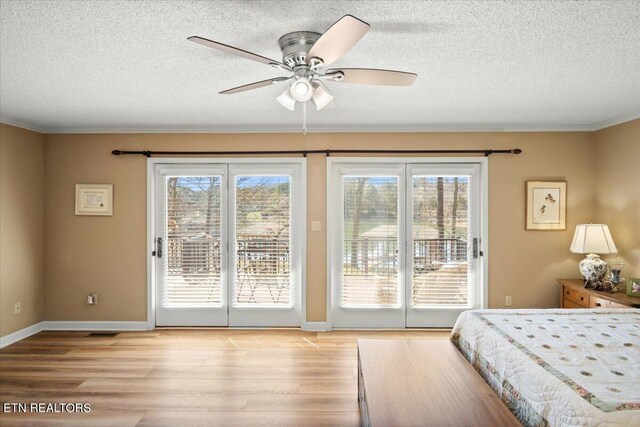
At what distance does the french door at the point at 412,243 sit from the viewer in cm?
429

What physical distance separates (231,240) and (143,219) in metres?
1.08

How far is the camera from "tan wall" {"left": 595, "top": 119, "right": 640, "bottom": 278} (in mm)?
3682

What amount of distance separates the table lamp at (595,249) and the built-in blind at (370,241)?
1904mm

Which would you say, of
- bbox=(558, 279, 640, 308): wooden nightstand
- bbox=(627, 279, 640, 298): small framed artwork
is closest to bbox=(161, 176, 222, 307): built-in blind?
bbox=(558, 279, 640, 308): wooden nightstand

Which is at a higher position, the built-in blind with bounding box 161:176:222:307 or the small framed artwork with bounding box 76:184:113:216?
the small framed artwork with bounding box 76:184:113:216

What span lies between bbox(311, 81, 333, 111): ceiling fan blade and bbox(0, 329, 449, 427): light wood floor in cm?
215

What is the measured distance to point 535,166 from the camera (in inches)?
A: 167

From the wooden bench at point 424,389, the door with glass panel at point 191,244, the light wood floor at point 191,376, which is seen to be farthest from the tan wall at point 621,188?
the door with glass panel at point 191,244

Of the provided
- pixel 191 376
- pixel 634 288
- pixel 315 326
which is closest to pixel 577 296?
pixel 634 288

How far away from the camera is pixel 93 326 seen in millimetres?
4332

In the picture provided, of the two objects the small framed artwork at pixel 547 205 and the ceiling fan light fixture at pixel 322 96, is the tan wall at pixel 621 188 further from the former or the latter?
the ceiling fan light fixture at pixel 322 96

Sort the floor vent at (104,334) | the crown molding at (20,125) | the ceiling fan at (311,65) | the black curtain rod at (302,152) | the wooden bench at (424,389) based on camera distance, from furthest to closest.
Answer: the black curtain rod at (302,152)
the floor vent at (104,334)
the crown molding at (20,125)
the ceiling fan at (311,65)
the wooden bench at (424,389)

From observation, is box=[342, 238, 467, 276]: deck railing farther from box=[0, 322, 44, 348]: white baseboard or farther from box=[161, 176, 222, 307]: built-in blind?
box=[0, 322, 44, 348]: white baseboard

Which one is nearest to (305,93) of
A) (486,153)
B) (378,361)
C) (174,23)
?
(174,23)
